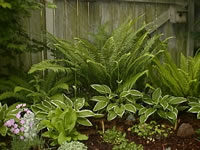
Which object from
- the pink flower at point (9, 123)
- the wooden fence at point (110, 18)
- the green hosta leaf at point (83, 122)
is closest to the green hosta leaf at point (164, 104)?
the green hosta leaf at point (83, 122)

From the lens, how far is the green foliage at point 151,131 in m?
2.92

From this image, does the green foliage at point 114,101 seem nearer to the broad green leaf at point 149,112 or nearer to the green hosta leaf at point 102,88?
the green hosta leaf at point 102,88

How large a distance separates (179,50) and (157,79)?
51.9 inches

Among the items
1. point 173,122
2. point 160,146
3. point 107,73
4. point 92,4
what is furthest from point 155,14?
point 160,146

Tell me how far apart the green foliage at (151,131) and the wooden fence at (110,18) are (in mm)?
1481

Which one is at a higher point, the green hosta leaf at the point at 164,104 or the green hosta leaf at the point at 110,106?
the green hosta leaf at the point at 164,104

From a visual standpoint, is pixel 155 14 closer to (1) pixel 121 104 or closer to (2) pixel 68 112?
(1) pixel 121 104

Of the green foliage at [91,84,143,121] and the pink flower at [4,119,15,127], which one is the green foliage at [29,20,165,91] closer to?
the green foliage at [91,84,143,121]

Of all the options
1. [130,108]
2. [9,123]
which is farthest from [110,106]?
[9,123]

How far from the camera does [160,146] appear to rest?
2809mm

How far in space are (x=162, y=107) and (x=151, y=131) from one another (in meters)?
0.32

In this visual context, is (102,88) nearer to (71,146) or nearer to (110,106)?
(110,106)

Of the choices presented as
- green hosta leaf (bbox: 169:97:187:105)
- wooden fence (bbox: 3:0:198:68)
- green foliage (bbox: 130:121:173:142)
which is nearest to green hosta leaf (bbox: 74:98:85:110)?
green foliage (bbox: 130:121:173:142)

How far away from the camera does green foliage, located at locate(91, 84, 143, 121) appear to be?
298 cm
